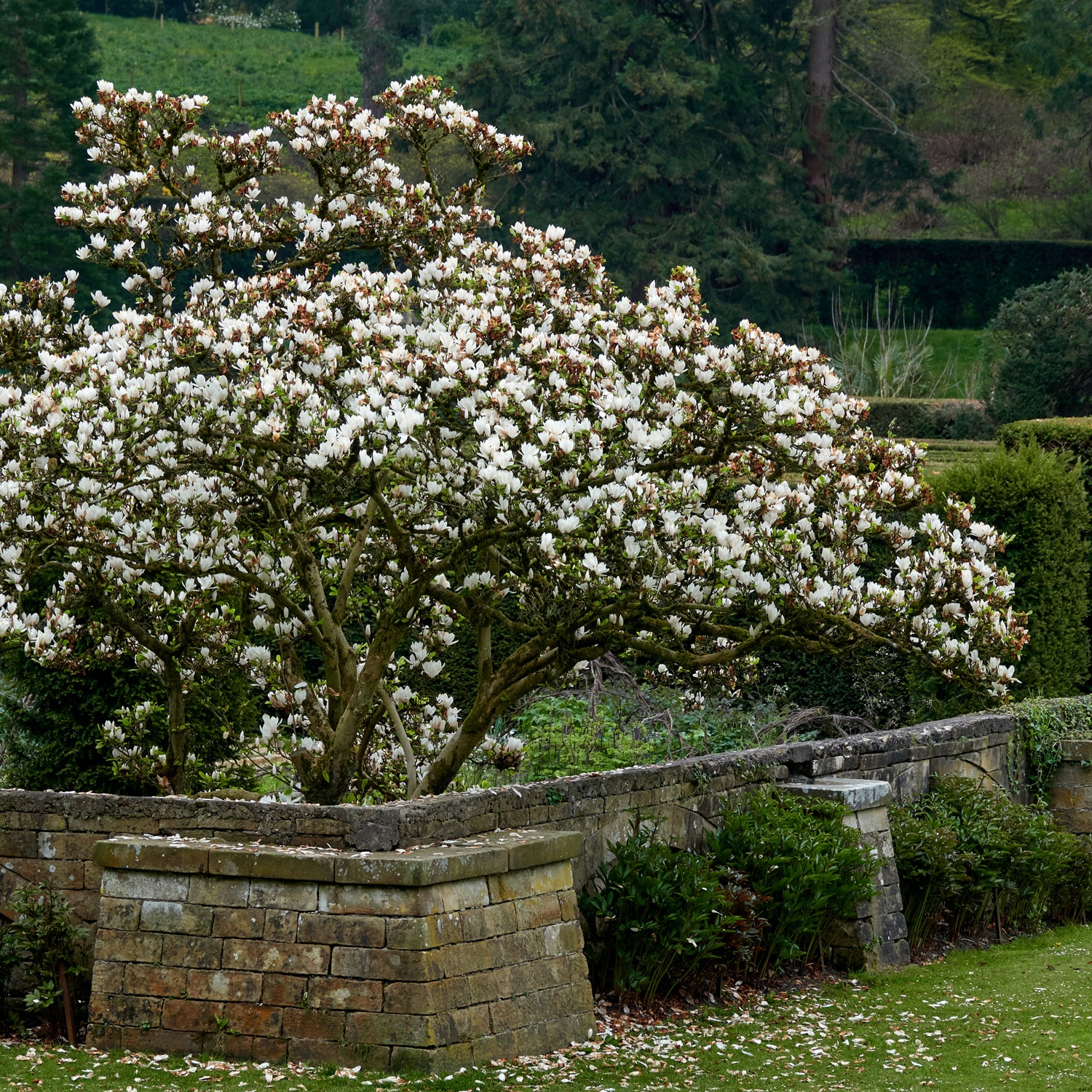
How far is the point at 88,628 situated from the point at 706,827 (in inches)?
135

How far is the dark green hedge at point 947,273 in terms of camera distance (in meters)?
31.5

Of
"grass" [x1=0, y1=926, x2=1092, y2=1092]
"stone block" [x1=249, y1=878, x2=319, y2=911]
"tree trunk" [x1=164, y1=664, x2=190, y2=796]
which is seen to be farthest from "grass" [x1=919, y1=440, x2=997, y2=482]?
"stone block" [x1=249, y1=878, x2=319, y2=911]

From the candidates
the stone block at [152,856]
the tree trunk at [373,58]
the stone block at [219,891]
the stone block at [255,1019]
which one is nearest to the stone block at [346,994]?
the stone block at [255,1019]

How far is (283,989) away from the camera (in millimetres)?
6043

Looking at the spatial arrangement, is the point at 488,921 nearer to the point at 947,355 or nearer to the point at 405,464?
the point at 405,464

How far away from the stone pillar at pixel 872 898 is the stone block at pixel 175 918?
3.49m

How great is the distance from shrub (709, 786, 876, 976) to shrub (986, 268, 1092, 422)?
47.2 ft

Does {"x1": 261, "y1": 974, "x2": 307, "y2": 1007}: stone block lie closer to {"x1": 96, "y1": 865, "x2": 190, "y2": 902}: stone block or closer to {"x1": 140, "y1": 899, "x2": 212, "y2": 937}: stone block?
{"x1": 140, "y1": 899, "x2": 212, "y2": 937}: stone block

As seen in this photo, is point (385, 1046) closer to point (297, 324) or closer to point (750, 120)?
point (297, 324)

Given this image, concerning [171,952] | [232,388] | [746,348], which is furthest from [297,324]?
[171,952]

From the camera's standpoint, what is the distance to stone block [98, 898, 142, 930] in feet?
20.8

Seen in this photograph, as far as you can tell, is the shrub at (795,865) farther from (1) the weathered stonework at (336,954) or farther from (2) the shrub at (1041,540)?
(2) the shrub at (1041,540)

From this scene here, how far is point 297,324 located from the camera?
6.58 meters

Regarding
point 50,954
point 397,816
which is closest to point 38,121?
point 50,954
